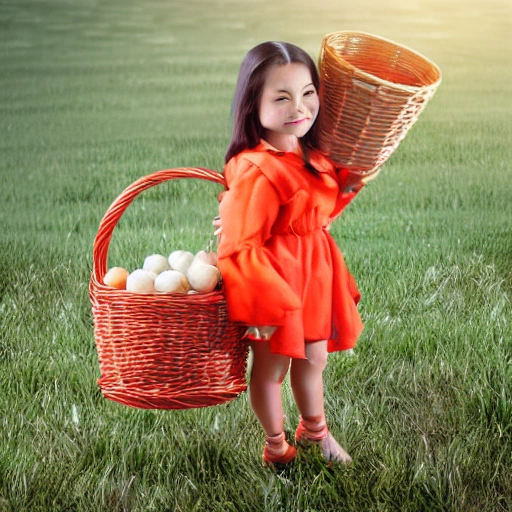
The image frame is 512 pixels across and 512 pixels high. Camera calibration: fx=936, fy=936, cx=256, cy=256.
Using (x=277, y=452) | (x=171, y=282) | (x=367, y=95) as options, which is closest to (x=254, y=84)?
(x=367, y=95)

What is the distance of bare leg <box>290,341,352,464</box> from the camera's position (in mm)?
2365

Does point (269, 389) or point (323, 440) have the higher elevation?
point (269, 389)

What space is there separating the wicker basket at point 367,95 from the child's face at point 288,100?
0.06m

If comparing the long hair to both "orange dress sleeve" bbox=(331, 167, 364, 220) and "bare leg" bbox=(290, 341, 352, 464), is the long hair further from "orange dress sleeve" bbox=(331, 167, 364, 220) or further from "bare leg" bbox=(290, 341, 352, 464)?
"bare leg" bbox=(290, 341, 352, 464)

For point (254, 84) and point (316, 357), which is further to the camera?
point (316, 357)

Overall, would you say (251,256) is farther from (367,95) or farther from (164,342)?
(367,95)

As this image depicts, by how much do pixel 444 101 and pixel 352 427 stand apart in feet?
19.1

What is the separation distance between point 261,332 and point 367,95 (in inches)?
23.8

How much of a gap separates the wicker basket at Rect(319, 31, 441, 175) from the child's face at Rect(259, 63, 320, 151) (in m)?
0.06

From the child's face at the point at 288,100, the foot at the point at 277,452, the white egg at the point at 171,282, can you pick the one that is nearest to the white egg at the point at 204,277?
the white egg at the point at 171,282

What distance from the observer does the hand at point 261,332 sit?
2217 millimetres

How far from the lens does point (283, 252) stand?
2262 millimetres

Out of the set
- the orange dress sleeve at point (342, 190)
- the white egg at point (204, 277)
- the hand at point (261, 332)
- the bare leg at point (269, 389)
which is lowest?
the bare leg at point (269, 389)

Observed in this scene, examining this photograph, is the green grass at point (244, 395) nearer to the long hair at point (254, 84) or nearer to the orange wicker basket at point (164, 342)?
the orange wicker basket at point (164, 342)
